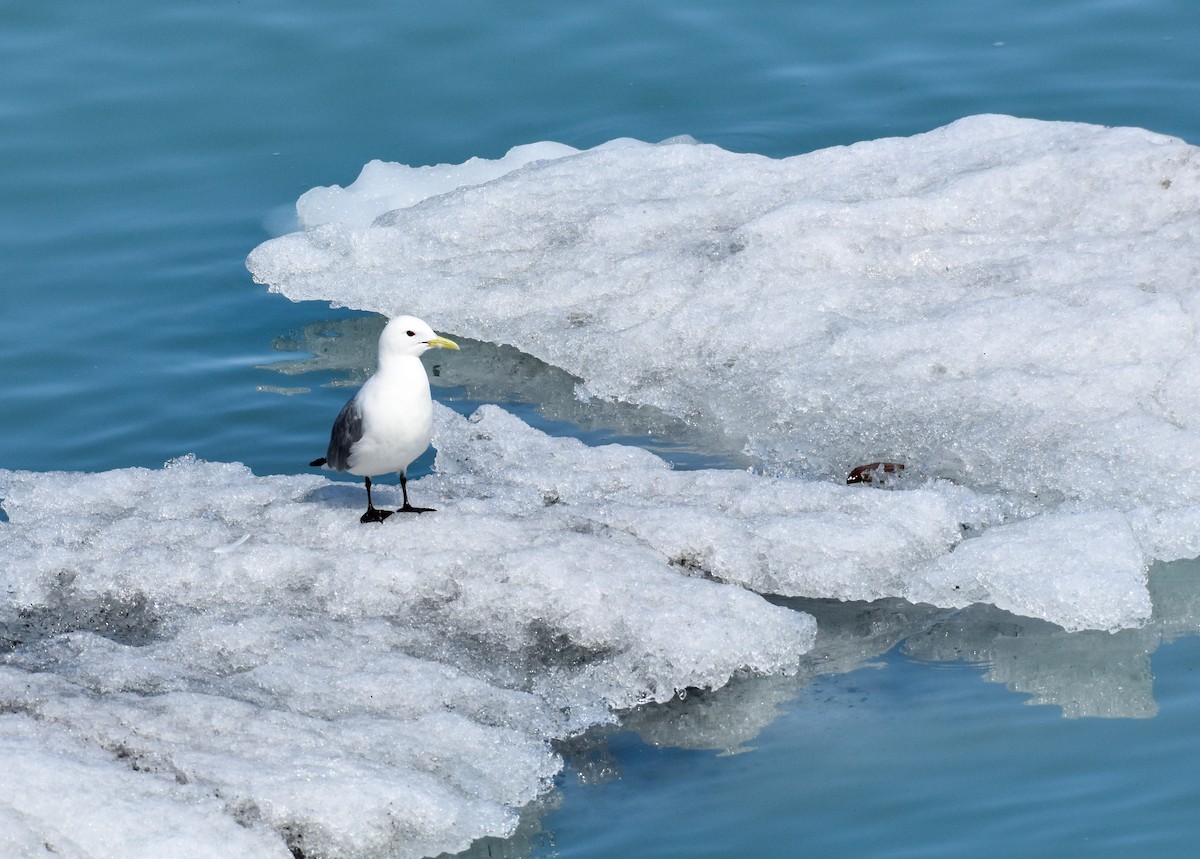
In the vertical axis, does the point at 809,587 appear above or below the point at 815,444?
below

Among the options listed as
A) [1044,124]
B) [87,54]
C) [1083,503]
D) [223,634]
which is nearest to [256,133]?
[87,54]

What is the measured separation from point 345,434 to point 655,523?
3.90 ft

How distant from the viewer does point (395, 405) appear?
518cm

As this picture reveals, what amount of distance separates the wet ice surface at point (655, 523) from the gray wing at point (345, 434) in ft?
0.79

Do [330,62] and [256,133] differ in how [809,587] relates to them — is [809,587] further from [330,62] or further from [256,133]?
[330,62]

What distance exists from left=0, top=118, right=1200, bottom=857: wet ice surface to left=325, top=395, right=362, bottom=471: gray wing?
0.24 m

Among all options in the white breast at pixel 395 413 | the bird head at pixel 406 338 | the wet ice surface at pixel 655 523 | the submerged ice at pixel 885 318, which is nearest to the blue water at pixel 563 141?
the wet ice surface at pixel 655 523

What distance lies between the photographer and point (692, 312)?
22.8 feet

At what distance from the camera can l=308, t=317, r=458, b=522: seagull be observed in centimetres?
518

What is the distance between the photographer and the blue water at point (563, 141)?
13.9 ft

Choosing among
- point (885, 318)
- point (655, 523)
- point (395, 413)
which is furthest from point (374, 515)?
point (885, 318)

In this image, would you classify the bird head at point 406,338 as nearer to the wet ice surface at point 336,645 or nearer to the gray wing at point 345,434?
the gray wing at point 345,434

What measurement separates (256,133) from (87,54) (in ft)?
6.20

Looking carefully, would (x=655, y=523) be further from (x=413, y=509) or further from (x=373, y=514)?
(x=373, y=514)
